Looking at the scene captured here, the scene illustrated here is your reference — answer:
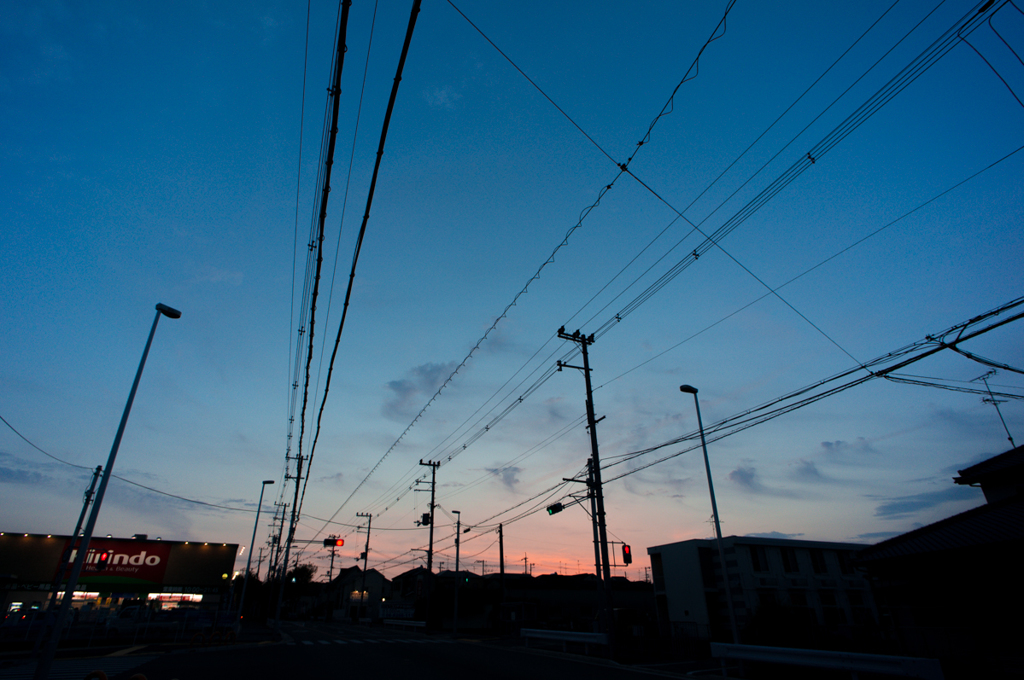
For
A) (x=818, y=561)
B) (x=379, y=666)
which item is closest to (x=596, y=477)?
(x=379, y=666)

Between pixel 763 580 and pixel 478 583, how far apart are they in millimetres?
32893

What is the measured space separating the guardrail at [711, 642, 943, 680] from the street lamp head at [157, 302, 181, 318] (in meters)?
18.1

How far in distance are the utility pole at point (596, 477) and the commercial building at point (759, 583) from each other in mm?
14929

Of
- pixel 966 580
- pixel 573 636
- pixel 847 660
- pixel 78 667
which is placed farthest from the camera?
pixel 573 636

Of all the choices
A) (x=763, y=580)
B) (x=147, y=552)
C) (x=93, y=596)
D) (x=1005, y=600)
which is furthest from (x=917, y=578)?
(x=93, y=596)

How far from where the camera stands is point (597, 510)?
18.6 m

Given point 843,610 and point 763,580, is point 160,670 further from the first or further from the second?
point 843,610

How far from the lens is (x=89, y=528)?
433 inches

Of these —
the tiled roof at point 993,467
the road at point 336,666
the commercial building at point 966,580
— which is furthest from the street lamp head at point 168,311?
the tiled roof at point 993,467

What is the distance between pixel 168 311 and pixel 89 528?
5765 millimetres

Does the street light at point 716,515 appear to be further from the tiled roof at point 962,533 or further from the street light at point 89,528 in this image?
the street light at point 89,528

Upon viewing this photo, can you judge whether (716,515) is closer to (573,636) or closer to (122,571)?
(573,636)

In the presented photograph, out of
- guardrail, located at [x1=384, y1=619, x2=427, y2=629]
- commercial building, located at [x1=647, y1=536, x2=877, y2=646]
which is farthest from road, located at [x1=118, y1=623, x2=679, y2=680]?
guardrail, located at [x1=384, y1=619, x2=427, y2=629]

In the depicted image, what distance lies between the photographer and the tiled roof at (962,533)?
14.4 metres
